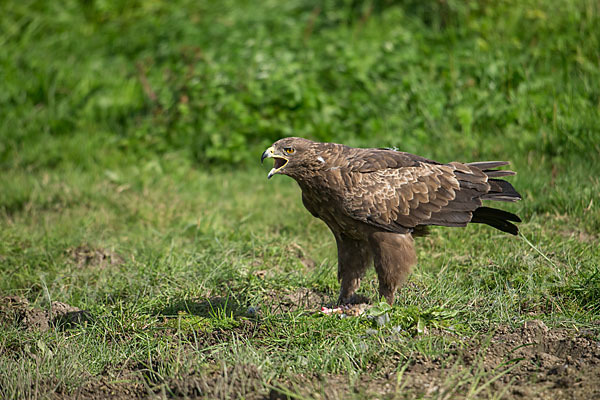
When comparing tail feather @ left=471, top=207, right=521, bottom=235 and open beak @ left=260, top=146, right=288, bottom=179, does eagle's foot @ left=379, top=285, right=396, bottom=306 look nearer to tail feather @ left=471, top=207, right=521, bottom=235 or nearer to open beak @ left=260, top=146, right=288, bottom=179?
tail feather @ left=471, top=207, right=521, bottom=235

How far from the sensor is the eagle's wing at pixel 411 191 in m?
4.75

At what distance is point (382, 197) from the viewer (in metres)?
4.82

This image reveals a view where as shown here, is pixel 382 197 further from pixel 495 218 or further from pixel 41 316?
pixel 41 316

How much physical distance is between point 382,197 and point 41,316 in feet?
8.55

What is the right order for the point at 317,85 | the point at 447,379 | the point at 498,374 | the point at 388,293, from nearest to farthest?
the point at 447,379, the point at 498,374, the point at 388,293, the point at 317,85

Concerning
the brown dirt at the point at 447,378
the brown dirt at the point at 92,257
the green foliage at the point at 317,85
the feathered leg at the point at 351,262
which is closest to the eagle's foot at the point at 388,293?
the feathered leg at the point at 351,262

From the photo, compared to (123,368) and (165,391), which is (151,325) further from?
(165,391)

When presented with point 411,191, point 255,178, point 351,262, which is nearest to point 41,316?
point 351,262

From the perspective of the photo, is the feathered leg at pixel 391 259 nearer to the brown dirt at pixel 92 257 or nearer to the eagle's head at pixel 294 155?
the eagle's head at pixel 294 155

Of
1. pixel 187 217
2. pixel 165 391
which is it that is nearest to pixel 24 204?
pixel 187 217

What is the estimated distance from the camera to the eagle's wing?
4.75m

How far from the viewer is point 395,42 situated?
8945mm

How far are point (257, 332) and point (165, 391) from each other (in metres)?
0.92

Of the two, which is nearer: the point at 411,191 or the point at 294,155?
the point at 294,155
